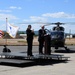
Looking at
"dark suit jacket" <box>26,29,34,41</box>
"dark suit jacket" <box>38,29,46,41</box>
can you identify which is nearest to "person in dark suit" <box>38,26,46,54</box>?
"dark suit jacket" <box>38,29,46,41</box>

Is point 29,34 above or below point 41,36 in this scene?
above

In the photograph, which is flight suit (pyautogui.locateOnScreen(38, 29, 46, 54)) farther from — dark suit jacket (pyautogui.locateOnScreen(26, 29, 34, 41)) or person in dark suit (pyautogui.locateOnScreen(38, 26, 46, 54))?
dark suit jacket (pyautogui.locateOnScreen(26, 29, 34, 41))

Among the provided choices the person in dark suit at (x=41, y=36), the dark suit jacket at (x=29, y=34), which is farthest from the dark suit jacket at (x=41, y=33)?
the dark suit jacket at (x=29, y=34)

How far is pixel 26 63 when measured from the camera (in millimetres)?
14195

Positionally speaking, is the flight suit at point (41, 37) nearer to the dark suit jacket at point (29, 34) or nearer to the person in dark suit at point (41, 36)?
the person in dark suit at point (41, 36)

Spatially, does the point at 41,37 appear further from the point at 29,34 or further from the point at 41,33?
the point at 29,34

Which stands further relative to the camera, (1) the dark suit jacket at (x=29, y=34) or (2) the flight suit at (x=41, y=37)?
(2) the flight suit at (x=41, y=37)

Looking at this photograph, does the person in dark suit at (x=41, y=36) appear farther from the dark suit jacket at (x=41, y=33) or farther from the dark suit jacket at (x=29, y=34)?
the dark suit jacket at (x=29, y=34)

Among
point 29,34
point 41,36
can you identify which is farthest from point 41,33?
point 29,34

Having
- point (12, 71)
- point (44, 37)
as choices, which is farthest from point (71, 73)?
point (44, 37)

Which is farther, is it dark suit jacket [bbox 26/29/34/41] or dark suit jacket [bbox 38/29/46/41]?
dark suit jacket [bbox 38/29/46/41]

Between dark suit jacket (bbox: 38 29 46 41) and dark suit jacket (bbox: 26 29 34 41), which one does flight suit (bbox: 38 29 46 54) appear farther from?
dark suit jacket (bbox: 26 29 34 41)

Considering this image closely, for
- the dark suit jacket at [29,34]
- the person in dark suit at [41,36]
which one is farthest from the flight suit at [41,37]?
the dark suit jacket at [29,34]

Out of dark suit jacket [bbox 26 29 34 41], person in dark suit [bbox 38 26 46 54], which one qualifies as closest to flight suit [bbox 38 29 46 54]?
person in dark suit [bbox 38 26 46 54]
